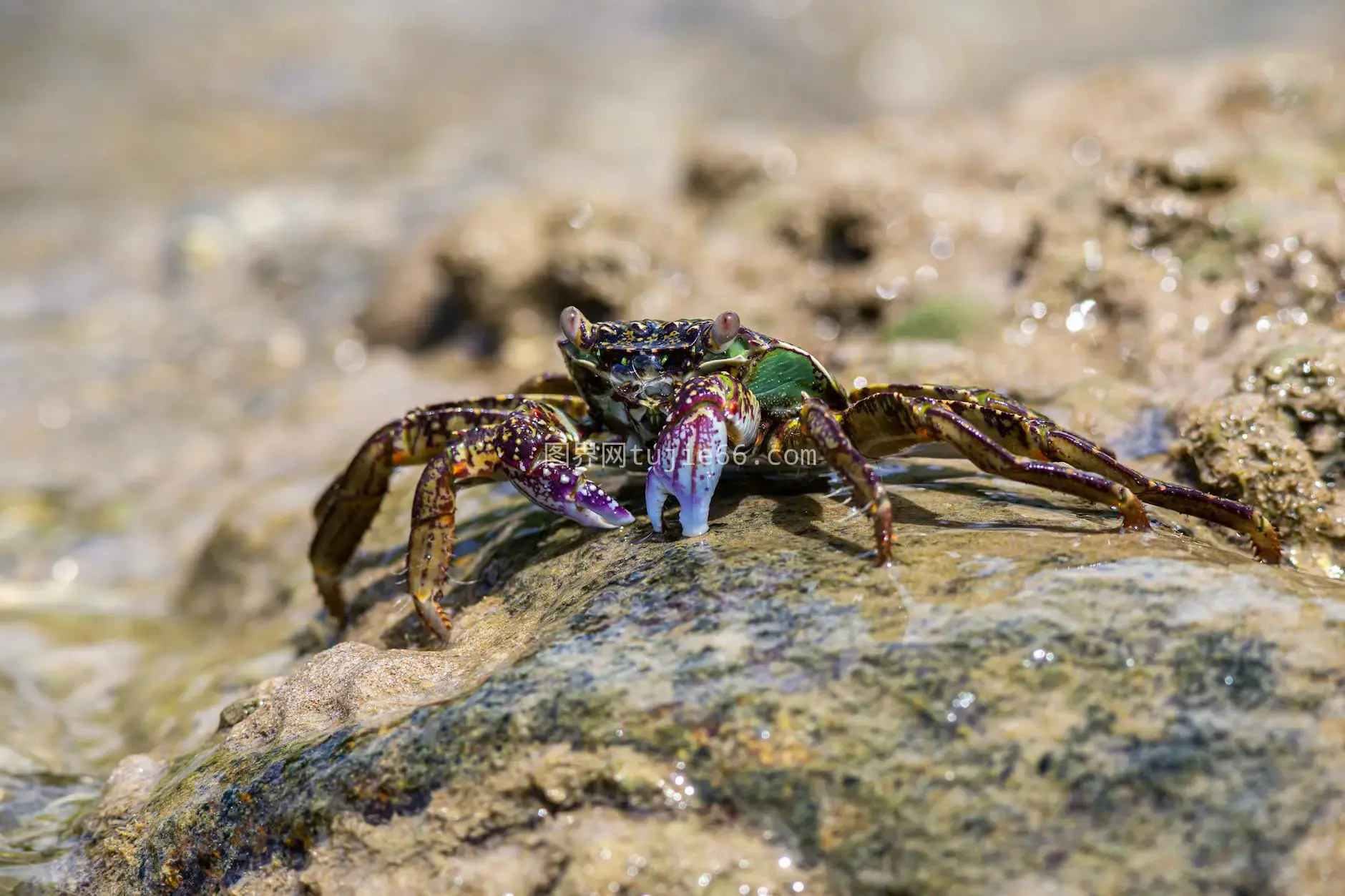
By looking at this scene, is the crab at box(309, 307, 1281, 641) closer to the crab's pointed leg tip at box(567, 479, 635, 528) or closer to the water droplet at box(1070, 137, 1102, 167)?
the crab's pointed leg tip at box(567, 479, 635, 528)

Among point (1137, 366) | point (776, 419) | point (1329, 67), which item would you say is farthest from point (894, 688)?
point (1329, 67)

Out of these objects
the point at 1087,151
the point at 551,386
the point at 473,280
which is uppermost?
the point at 1087,151

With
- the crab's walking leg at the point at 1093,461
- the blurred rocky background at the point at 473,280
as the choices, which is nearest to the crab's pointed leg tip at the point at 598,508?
the crab's walking leg at the point at 1093,461

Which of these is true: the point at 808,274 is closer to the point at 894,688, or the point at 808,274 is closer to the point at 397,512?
the point at 397,512

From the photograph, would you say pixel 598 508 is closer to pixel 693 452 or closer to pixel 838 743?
pixel 693 452

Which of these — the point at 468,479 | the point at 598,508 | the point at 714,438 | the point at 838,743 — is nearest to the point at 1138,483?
the point at 714,438

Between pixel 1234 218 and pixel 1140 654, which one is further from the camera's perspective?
pixel 1234 218

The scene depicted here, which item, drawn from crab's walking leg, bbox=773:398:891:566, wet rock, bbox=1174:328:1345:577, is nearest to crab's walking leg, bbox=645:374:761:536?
crab's walking leg, bbox=773:398:891:566
